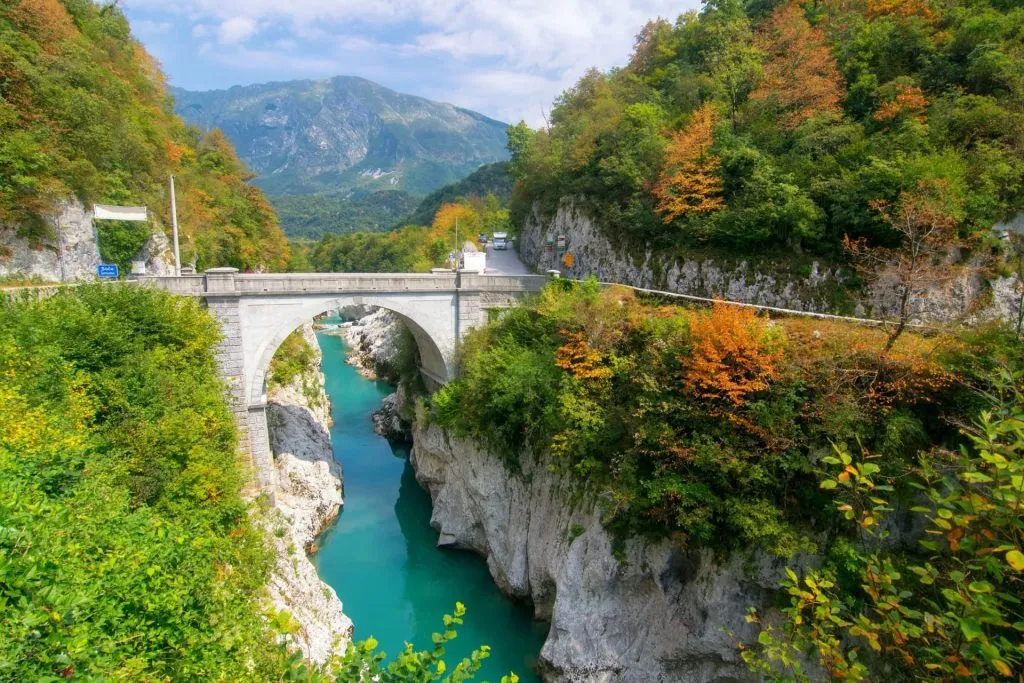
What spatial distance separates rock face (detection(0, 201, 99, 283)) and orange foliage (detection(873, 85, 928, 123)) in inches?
1132

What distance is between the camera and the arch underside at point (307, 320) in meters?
17.3

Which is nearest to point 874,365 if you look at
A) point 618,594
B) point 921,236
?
point 921,236

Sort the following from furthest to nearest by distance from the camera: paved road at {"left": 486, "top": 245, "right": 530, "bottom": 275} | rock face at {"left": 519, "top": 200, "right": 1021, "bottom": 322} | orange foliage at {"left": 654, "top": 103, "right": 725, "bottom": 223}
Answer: paved road at {"left": 486, "top": 245, "right": 530, "bottom": 275}, orange foliage at {"left": 654, "top": 103, "right": 725, "bottom": 223}, rock face at {"left": 519, "top": 200, "right": 1021, "bottom": 322}

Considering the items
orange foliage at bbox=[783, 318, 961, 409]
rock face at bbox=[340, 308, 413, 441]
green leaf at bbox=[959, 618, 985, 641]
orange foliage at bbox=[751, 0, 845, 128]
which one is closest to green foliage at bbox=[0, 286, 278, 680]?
green leaf at bbox=[959, 618, 985, 641]

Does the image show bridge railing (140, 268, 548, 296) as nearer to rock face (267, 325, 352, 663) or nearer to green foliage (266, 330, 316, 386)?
green foliage (266, 330, 316, 386)

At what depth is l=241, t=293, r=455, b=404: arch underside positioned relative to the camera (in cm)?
1734

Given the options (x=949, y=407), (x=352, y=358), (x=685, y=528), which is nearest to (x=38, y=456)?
(x=685, y=528)

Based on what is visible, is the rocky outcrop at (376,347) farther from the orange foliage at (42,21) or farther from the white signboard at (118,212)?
the orange foliage at (42,21)

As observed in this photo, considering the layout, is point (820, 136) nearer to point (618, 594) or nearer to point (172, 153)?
point (618, 594)

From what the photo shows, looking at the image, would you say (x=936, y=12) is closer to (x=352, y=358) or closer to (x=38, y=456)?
(x=38, y=456)

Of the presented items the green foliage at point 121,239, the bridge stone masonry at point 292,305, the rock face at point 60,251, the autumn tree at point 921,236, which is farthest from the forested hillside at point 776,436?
the green foliage at point 121,239

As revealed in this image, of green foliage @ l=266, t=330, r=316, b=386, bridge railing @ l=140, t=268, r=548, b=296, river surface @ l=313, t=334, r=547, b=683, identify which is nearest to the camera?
river surface @ l=313, t=334, r=547, b=683

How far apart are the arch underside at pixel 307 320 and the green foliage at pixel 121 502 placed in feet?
4.86

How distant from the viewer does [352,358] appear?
146 feet
